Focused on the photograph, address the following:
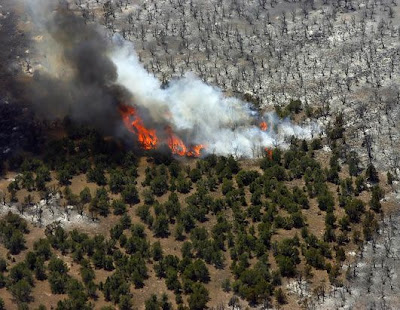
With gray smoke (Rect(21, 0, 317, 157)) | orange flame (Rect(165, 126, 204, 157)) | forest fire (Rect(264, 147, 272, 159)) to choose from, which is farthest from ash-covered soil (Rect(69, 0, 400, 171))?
orange flame (Rect(165, 126, 204, 157))

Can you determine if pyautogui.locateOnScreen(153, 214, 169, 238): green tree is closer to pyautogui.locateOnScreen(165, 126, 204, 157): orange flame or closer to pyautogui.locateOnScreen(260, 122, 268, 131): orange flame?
pyautogui.locateOnScreen(165, 126, 204, 157): orange flame

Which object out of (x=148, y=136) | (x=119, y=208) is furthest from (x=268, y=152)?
(x=119, y=208)

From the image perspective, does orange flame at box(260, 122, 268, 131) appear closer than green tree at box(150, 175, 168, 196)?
No

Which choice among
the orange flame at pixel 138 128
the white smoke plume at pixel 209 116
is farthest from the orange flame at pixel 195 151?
the orange flame at pixel 138 128

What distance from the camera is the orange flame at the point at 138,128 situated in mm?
69100

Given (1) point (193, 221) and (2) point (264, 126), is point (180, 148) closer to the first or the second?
(2) point (264, 126)

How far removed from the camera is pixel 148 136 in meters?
69.7

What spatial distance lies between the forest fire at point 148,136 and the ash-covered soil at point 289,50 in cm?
863

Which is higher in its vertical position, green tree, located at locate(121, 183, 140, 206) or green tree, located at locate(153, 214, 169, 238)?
green tree, located at locate(121, 183, 140, 206)

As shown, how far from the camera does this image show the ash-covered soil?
70812 millimetres

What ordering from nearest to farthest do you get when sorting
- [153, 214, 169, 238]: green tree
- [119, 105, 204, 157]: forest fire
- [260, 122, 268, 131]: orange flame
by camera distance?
[153, 214, 169, 238]: green tree < [119, 105, 204, 157]: forest fire < [260, 122, 268, 131]: orange flame

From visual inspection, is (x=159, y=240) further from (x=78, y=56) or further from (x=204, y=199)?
(x=78, y=56)

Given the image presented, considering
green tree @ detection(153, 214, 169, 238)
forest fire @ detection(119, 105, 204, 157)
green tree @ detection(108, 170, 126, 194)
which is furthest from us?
forest fire @ detection(119, 105, 204, 157)

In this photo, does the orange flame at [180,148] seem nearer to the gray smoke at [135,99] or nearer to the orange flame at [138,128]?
the gray smoke at [135,99]
